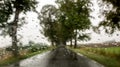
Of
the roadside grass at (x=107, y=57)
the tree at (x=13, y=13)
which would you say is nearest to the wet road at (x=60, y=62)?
the roadside grass at (x=107, y=57)

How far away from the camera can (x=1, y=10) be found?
128 ft

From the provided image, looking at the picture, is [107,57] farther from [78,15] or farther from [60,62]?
[78,15]

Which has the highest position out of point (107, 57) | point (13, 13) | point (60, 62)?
point (13, 13)

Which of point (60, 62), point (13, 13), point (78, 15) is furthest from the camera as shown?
point (78, 15)

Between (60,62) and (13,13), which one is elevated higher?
(13,13)

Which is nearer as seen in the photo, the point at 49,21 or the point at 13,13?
the point at 13,13

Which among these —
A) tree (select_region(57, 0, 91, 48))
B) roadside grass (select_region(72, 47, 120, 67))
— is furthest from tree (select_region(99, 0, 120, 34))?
tree (select_region(57, 0, 91, 48))

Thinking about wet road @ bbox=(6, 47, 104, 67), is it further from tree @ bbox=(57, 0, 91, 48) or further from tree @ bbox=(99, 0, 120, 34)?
tree @ bbox=(57, 0, 91, 48)

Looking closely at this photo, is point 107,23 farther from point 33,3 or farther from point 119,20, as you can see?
point 33,3

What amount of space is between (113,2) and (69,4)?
57629 mm

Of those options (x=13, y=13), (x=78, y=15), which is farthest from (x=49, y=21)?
(x=13, y=13)

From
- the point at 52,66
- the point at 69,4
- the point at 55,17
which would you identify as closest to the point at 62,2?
the point at 69,4

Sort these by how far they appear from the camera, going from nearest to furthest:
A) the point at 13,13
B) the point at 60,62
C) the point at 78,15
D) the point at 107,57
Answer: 1. the point at 60,62
2. the point at 107,57
3. the point at 13,13
4. the point at 78,15

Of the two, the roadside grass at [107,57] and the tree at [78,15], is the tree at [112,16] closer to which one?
the roadside grass at [107,57]
